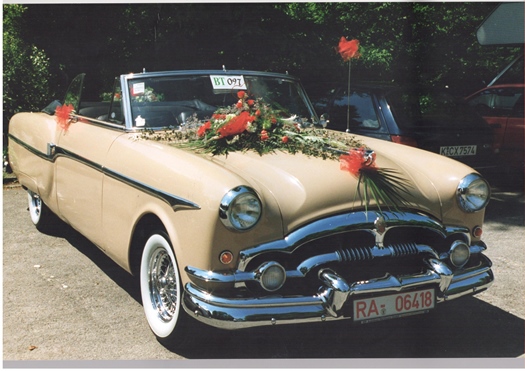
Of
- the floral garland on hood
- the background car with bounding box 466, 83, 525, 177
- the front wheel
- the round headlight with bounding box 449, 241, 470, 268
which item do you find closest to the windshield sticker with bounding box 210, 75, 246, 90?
the floral garland on hood

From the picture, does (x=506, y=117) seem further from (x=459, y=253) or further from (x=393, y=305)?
(x=393, y=305)

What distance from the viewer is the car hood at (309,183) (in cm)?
305

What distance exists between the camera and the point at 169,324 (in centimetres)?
333

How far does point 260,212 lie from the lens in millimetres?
2955

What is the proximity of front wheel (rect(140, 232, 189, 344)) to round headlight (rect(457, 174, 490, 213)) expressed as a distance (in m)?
1.65

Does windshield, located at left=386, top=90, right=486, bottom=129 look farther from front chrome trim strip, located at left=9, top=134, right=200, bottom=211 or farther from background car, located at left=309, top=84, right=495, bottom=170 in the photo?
front chrome trim strip, located at left=9, top=134, right=200, bottom=211

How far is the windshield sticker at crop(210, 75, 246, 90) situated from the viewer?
444cm

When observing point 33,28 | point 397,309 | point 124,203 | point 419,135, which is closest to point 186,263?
point 124,203

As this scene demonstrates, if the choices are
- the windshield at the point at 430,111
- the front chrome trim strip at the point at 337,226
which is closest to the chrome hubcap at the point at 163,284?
the front chrome trim strip at the point at 337,226

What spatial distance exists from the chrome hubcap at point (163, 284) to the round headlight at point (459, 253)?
1524mm

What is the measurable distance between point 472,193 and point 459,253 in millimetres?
382

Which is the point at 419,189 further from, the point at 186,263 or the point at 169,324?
the point at 169,324

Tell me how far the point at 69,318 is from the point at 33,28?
652 cm

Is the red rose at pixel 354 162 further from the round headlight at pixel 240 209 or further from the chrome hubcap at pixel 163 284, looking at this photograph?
the chrome hubcap at pixel 163 284
